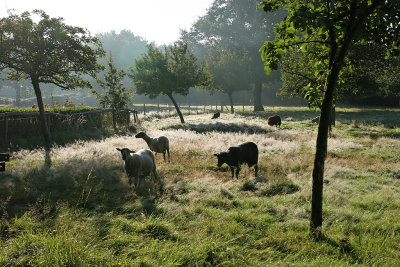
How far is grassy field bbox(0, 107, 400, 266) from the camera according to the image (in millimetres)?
4148

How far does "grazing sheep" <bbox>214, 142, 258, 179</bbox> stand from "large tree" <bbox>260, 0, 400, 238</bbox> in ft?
15.8

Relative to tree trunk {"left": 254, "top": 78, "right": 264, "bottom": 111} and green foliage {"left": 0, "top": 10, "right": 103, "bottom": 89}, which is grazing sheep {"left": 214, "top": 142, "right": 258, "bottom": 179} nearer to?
green foliage {"left": 0, "top": 10, "right": 103, "bottom": 89}

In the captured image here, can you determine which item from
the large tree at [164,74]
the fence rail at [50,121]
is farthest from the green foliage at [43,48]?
the large tree at [164,74]

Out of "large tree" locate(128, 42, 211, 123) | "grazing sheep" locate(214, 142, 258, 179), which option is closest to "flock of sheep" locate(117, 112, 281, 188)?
"grazing sheep" locate(214, 142, 258, 179)

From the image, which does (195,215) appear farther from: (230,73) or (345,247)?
(230,73)

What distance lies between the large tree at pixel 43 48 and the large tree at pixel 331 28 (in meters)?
11.9

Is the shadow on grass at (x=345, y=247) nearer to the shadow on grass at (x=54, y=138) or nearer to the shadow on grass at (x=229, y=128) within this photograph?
the shadow on grass at (x=54, y=138)

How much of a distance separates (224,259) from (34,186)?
6.74 m

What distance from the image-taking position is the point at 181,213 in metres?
6.03

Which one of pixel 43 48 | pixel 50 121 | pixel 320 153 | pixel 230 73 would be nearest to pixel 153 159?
pixel 320 153

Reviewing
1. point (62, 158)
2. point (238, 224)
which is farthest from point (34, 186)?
point (238, 224)

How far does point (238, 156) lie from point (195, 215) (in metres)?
4.22

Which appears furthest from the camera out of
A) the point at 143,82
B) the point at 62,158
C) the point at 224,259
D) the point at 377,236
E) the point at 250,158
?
the point at 143,82

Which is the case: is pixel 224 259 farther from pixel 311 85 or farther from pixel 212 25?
pixel 212 25
